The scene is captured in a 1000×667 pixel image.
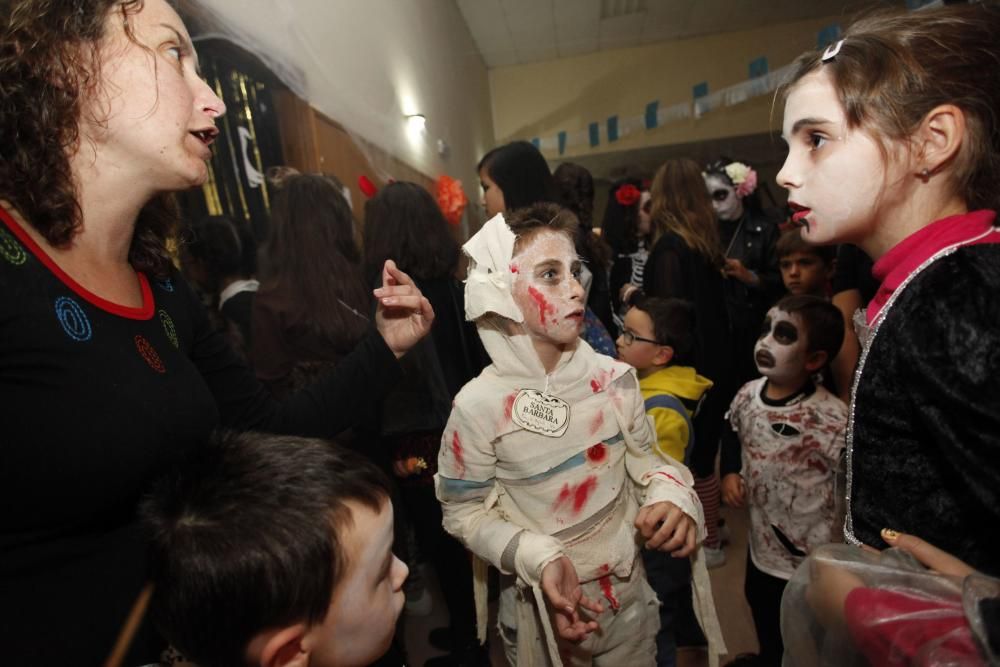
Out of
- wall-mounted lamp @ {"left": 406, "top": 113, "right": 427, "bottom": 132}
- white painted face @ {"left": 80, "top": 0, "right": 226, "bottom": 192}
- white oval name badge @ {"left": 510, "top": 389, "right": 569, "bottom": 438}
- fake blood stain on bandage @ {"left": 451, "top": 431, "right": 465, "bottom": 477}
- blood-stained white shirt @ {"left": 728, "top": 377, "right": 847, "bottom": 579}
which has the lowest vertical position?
blood-stained white shirt @ {"left": 728, "top": 377, "right": 847, "bottom": 579}

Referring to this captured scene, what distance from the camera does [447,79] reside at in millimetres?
5516

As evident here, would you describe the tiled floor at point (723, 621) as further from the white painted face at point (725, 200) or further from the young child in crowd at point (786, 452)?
the white painted face at point (725, 200)

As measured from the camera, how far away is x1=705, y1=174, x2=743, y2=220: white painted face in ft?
12.0

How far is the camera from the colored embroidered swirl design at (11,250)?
0.71 metres

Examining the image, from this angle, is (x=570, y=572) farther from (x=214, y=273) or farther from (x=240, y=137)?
(x=240, y=137)

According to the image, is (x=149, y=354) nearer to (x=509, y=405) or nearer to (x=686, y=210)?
(x=509, y=405)

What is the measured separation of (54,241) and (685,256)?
2.43m

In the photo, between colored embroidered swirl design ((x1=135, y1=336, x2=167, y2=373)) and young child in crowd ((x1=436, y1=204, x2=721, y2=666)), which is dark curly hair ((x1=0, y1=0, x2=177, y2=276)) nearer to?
colored embroidered swirl design ((x1=135, y1=336, x2=167, y2=373))

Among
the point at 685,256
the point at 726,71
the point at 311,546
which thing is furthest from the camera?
the point at 726,71

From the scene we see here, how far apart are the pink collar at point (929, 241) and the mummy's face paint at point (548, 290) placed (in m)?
A: 0.59

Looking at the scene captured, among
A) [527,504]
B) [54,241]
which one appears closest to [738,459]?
[527,504]

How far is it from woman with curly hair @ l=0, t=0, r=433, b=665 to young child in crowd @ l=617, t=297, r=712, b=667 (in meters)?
1.45

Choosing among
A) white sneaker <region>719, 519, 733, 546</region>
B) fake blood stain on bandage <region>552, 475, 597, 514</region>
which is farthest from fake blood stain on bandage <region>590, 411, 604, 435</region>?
white sneaker <region>719, 519, 733, 546</region>

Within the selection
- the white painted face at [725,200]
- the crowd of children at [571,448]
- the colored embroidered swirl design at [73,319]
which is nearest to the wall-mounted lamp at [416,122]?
the white painted face at [725,200]
